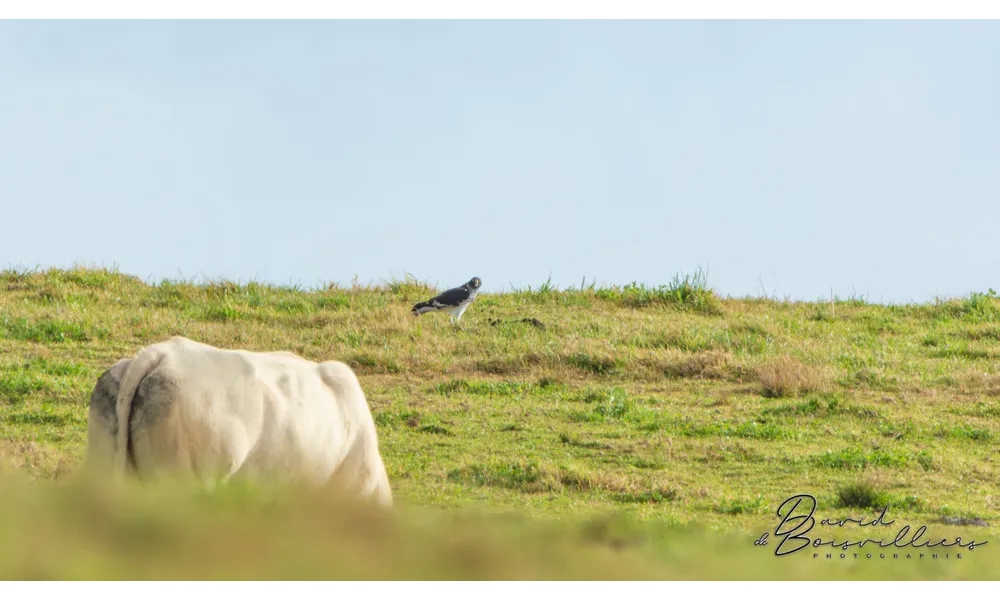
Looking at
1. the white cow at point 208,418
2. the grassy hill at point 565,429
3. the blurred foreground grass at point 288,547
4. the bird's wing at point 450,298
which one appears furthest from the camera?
the bird's wing at point 450,298

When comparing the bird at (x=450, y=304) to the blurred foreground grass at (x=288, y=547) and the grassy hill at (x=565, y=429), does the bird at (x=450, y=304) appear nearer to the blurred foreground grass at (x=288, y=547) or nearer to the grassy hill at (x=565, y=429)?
the grassy hill at (x=565, y=429)

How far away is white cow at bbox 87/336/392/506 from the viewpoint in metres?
5.05

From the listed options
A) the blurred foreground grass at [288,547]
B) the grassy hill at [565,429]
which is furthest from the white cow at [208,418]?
the blurred foreground grass at [288,547]

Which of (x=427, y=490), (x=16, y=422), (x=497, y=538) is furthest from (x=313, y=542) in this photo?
(x=16, y=422)

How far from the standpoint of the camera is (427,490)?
10.2 metres

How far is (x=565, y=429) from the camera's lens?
13109mm

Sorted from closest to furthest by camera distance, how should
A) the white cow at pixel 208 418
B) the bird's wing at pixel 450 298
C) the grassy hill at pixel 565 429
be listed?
1. the grassy hill at pixel 565 429
2. the white cow at pixel 208 418
3. the bird's wing at pixel 450 298

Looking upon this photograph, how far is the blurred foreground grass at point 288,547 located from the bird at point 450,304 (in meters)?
16.4

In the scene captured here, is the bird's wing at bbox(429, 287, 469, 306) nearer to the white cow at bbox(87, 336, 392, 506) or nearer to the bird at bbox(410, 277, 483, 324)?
the bird at bbox(410, 277, 483, 324)

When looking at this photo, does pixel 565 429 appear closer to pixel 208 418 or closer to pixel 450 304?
pixel 450 304

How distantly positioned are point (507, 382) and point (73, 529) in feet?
43.4

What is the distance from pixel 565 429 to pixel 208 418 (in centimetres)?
842

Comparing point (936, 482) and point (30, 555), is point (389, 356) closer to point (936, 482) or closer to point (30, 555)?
point (936, 482)

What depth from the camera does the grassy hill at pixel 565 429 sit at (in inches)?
101
